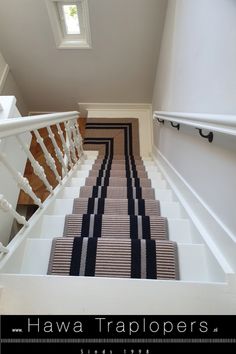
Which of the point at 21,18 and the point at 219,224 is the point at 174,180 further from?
the point at 21,18

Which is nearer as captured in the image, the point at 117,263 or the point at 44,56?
the point at 117,263

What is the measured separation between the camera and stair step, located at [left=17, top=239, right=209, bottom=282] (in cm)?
114

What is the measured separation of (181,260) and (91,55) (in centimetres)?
354

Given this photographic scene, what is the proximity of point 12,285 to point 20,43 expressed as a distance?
3748mm

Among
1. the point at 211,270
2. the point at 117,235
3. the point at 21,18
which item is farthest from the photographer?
the point at 21,18

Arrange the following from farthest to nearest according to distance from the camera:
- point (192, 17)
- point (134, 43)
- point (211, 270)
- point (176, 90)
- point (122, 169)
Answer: point (134, 43) → point (122, 169) → point (176, 90) → point (192, 17) → point (211, 270)

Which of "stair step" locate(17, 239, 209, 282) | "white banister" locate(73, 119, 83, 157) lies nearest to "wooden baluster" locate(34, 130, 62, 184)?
"stair step" locate(17, 239, 209, 282)

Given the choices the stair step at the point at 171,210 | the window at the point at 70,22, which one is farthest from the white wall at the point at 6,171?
the window at the point at 70,22

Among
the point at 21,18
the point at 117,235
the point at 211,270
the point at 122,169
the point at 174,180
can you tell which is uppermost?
the point at 21,18

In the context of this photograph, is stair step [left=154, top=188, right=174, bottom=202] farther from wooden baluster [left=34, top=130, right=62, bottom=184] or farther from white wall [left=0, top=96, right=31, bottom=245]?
white wall [left=0, top=96, right=31, bottom=245]

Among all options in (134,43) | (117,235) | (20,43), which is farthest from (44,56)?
(117,235)

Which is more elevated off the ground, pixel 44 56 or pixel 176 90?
pixel 44 56

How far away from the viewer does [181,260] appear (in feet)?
3.86

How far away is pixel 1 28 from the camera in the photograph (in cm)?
334
